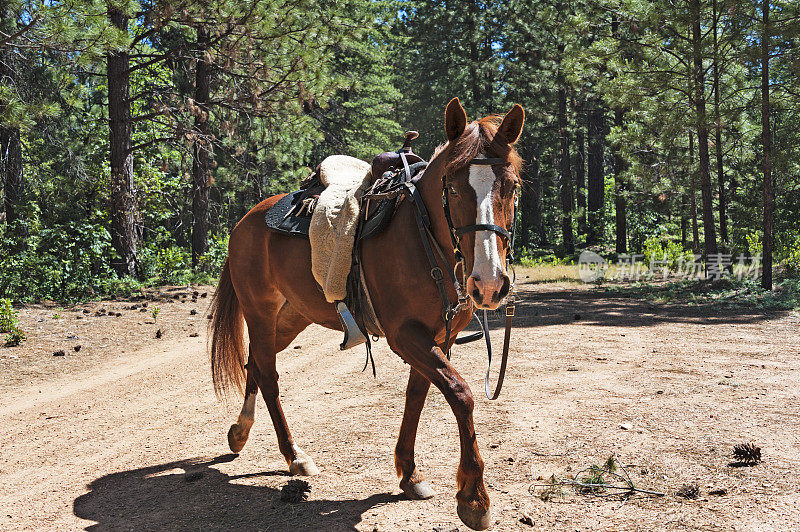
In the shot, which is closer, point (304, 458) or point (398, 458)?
point (398, 458)

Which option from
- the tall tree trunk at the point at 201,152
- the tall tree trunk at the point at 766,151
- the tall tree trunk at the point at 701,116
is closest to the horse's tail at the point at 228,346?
the tall tree trunk at the point at 201,152

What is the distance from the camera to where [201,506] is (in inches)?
157

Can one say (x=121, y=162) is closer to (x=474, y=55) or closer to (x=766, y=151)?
(x=766, y=151)

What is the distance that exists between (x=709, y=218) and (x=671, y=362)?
9.48m

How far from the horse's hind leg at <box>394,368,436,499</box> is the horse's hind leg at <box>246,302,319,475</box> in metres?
0.79

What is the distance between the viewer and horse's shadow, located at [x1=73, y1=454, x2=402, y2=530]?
3705 mm

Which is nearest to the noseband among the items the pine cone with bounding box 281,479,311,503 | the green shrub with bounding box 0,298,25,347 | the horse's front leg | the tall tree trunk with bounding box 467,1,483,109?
the horse's front leg

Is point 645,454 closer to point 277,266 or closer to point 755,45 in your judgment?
point 277,266

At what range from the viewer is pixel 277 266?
479 cm

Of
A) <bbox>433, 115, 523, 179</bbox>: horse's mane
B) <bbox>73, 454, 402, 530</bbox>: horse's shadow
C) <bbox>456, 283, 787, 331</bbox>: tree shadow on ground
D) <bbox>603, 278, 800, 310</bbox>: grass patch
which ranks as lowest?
<bbox>73, 454, 402, 530</bbox>: horse's shadow

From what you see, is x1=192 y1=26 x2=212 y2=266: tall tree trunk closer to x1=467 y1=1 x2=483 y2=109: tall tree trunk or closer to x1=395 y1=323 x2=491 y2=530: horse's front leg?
x1=395 y1=323 x2=491 y2=530: horse's front leg

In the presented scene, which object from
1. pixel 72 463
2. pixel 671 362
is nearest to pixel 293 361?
pixel 72 463

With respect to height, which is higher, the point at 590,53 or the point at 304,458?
the point at 590,53

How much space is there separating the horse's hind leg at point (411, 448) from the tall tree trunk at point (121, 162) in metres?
12.4
